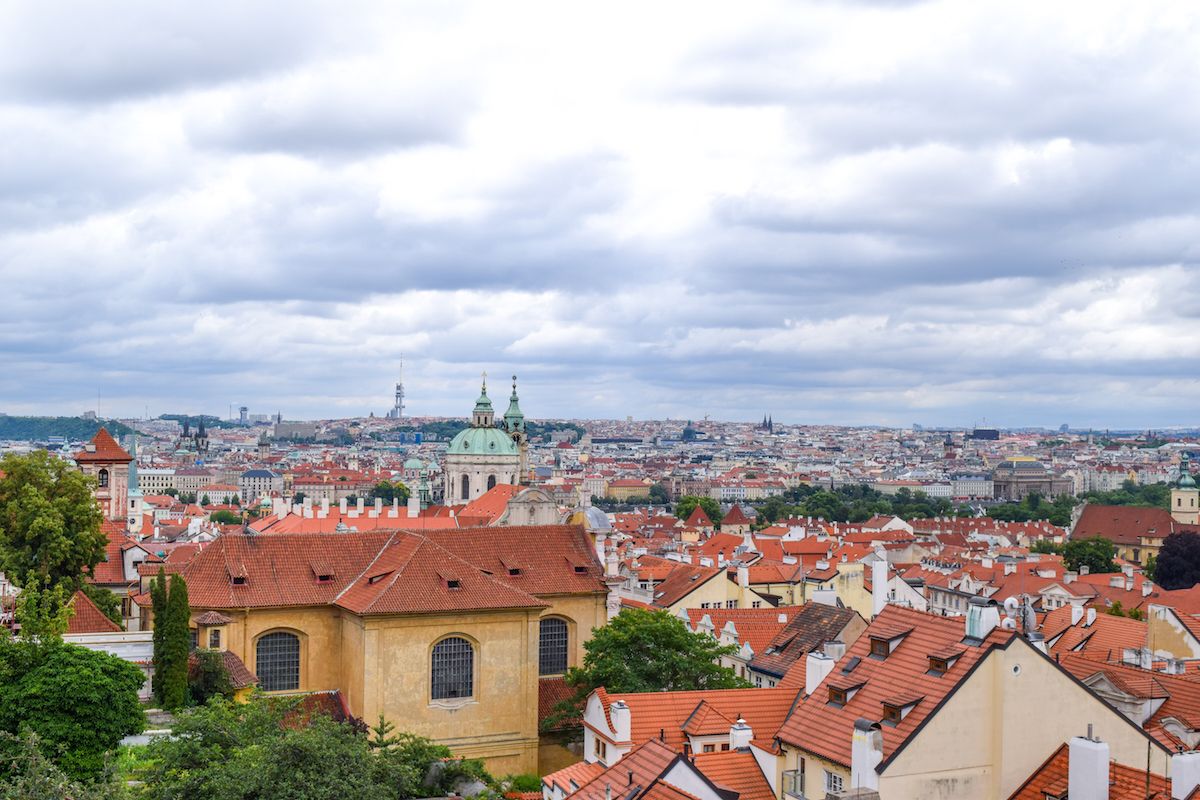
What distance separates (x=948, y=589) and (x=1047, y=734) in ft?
210

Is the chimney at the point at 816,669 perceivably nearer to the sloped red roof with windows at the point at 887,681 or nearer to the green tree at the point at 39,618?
the sloped red roof with windows at the point at 887,681

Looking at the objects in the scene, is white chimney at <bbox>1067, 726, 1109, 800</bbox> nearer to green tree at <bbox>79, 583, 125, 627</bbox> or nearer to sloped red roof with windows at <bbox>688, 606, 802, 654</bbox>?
sloped red roof with windows at <bbox>688, 606, 802, 654</bbox>

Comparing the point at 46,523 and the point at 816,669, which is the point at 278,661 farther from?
the point at 816,669

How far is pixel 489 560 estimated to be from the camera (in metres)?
47.4

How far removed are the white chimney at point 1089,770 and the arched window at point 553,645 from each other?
2640 centimetres

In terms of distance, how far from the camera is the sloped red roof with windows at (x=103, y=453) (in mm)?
70562

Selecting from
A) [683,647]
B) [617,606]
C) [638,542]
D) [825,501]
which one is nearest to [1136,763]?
[683,647]

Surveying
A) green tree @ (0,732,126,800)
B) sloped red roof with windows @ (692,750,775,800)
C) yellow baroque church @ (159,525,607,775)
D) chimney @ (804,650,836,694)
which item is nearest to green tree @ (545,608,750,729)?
yellow baroque church @ (159,525,607,775)

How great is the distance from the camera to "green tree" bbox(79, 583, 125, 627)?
51.6 meters

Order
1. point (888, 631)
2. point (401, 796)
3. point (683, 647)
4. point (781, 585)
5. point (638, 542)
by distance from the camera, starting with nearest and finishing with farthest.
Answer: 1. point (888, 631)
2. point (401, 796)
3. point (683, 647)
4. point (781, 585)
5. point (638, 542)

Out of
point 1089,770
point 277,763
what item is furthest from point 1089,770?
point 277,763

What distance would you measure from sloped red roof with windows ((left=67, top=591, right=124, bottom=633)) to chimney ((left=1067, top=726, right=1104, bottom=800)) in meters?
33.7

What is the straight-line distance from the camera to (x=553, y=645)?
4753 centimetres

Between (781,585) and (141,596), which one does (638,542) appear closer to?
(781,585)
